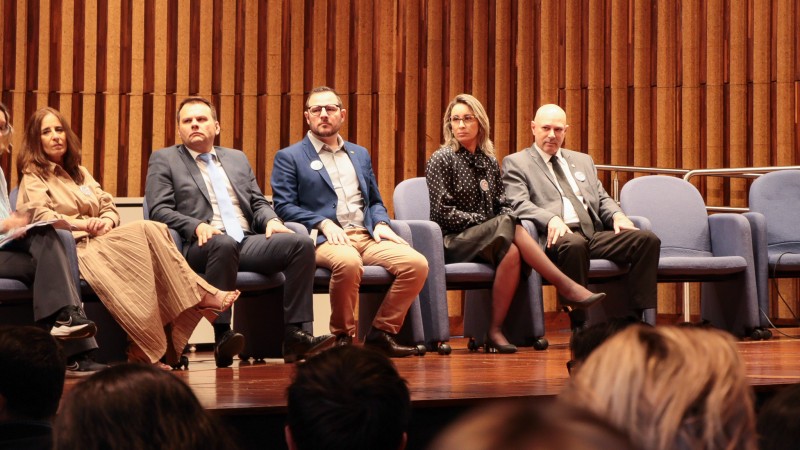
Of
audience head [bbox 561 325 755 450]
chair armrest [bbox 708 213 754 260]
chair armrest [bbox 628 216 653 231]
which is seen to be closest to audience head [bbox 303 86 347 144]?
chair armrest [bbox 628 216 653 231]

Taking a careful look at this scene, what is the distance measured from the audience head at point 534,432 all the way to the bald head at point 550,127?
427cm

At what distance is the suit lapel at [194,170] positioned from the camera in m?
4.11

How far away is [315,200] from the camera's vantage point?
4.32 m

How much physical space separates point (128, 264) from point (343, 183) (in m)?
1.10

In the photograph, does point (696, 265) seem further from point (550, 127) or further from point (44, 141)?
point (44, 141)

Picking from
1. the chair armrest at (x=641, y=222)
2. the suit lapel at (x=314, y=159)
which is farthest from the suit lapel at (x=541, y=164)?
the suit lapel at (x=314, y=159)

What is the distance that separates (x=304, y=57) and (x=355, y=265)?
8.10 feet

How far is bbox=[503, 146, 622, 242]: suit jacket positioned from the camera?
465 cm

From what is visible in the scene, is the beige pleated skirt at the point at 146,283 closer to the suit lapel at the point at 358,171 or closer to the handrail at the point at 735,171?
the suit lapel at the point at 358,171

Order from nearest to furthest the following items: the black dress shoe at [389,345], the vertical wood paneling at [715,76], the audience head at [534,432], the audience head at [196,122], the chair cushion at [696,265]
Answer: the audience head at [534,432], the black dress shoe at [389,345], the audience head at [196,122], the chair cushion at [696,265], the vertical wood paneling at [715,76]

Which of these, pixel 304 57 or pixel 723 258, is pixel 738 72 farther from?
pixel 304 57

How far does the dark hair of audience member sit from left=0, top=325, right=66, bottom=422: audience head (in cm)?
114

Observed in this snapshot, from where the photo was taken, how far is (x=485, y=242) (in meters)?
4.29

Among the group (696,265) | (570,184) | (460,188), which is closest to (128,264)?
(460,188)
